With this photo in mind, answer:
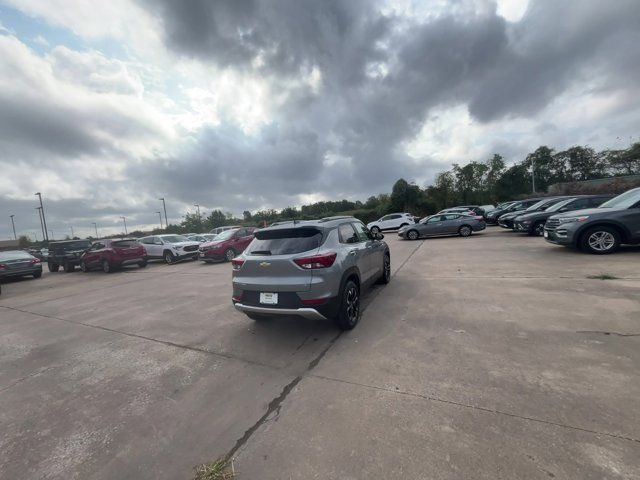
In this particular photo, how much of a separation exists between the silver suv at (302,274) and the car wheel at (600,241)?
7.27 meters

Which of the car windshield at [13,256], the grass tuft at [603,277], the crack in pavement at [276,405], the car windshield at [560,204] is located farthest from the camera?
the car windshield at [13,256]

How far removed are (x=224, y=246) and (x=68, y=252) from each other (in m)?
10.1

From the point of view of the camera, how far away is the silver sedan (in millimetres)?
15211

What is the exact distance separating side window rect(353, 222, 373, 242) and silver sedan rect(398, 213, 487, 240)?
454 inches

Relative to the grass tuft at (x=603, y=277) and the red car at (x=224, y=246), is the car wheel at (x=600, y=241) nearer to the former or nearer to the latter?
the grass tuft at (x=603, y=277)

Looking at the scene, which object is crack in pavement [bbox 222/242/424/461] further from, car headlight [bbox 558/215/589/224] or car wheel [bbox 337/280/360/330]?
car headlight [bbox 558/215/589/224]

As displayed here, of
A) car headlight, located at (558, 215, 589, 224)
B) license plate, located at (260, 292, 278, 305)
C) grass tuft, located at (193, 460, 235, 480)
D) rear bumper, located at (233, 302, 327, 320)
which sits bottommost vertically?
grass tuft, located at (193, 460, 235, 480)

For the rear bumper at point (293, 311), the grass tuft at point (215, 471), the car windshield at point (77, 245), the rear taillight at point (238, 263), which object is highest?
the car windshield at point (77, 245)

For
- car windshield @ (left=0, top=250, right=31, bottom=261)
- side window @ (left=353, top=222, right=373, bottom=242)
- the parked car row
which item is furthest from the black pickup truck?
the parked car row

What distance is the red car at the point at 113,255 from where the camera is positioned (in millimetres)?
13688

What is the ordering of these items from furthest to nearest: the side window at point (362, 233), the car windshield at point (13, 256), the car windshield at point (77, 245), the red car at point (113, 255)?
the car windshield at point (77, 245) → the red car at point (113, 255) → the car windshield at point (13, 256) → the side window at point (362, 233)

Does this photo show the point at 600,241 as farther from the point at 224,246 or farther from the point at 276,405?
the point at 224,246

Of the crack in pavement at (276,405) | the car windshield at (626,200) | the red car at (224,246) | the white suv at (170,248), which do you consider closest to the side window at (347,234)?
the crack in pavement at (276,405)

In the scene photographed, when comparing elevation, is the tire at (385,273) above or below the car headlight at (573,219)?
below
